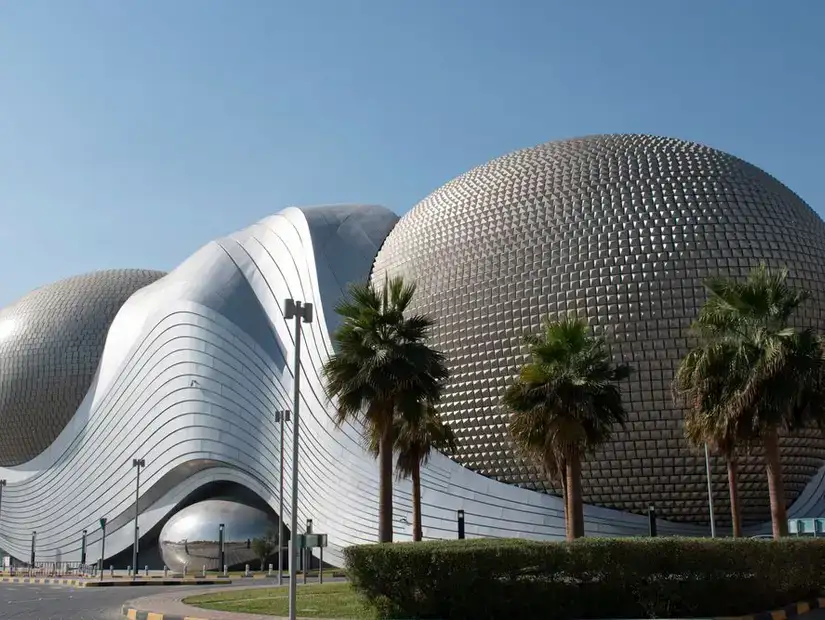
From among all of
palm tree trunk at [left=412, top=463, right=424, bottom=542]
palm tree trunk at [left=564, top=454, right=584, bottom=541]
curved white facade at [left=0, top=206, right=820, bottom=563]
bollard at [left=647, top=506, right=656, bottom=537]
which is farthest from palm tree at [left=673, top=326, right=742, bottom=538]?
curved white facade at [left=0, top=206, right=820, bottom=563]

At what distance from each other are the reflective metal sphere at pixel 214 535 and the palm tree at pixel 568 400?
77.0ft

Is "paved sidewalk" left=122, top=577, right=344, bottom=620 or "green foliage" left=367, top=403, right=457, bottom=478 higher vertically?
"green foliage" left=367, top=403, right=457, bottom=478

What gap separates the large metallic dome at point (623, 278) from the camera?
32.3 m

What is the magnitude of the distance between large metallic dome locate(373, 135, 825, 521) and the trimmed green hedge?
15.7 m

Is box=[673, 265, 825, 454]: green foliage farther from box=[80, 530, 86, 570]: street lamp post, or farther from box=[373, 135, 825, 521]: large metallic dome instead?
box=[80, 530, 86, 570]: street lamp post

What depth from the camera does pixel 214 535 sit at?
43344 millimetres

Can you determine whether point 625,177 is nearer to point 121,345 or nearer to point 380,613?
point 380,613

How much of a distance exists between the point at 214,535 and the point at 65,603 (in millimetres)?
19538

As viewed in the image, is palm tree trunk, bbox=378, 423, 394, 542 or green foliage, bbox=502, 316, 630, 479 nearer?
palm tree trunk, bbox=378, 423, 394, 542

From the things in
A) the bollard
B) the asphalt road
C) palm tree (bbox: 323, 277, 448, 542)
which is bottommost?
the asphalt road

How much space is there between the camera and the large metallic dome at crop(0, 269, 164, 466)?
202 ft

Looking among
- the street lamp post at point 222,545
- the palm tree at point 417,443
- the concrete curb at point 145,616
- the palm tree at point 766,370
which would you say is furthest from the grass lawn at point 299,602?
the street lamp post at point 222,545

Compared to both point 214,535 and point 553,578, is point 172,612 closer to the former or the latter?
point 553,578

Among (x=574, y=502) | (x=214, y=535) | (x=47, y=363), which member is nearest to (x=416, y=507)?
(x=574, y=502)
